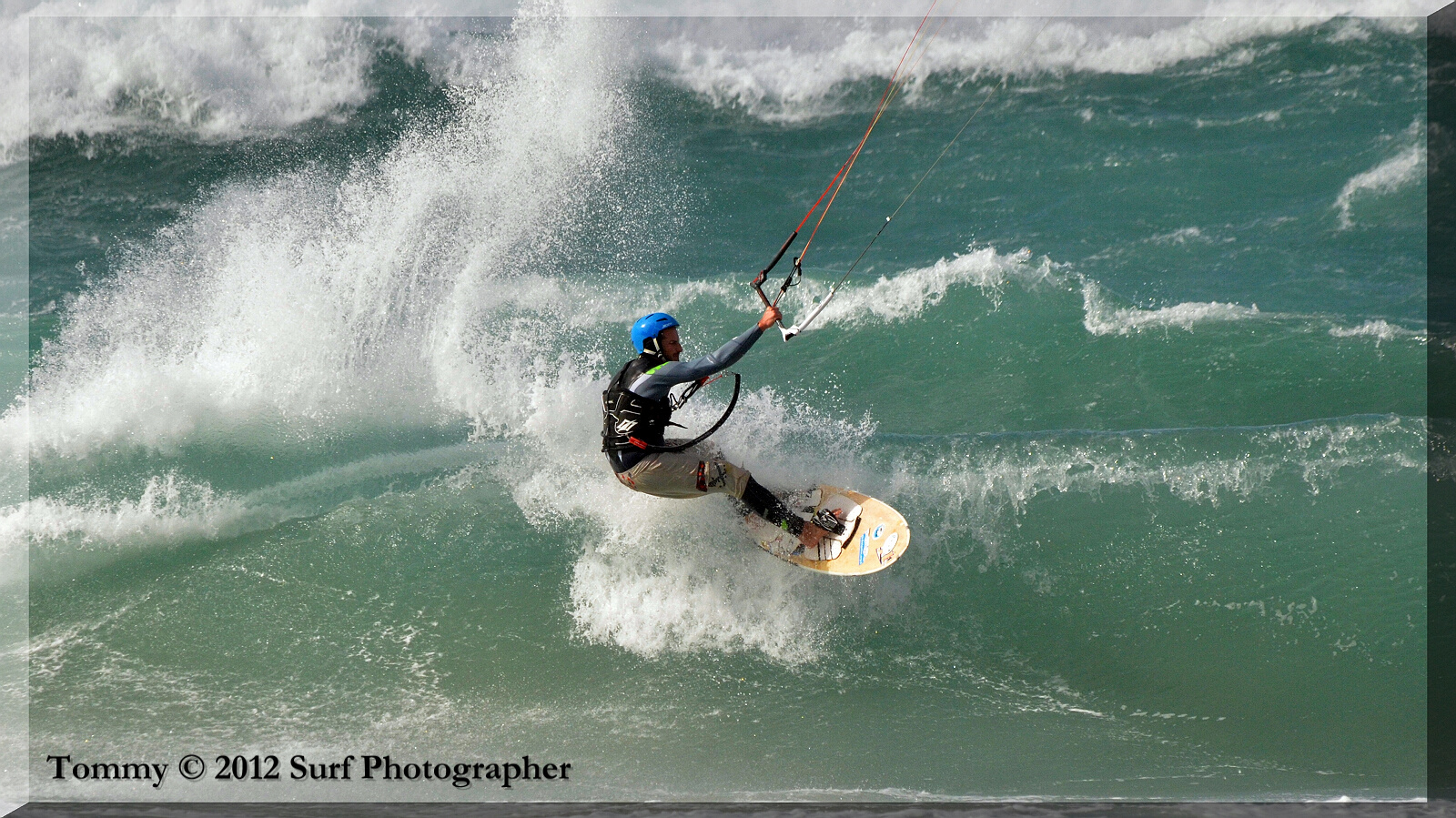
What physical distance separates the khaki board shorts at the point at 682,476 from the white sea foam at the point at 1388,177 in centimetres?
922

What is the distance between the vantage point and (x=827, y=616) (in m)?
5.11

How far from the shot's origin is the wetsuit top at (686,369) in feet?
14.3

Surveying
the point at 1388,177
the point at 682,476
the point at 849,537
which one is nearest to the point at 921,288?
the point at 849,537

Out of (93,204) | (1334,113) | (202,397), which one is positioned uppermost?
(93,204)

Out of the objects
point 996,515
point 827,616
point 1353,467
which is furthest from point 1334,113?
point 827,616

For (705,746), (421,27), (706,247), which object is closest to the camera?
(705,746)

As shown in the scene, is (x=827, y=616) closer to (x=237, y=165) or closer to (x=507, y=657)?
(x=507, y=657)

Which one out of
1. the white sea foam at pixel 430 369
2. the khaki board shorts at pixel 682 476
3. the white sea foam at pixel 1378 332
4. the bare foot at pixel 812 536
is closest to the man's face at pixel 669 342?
the khaki board shorts at pixel 682 476

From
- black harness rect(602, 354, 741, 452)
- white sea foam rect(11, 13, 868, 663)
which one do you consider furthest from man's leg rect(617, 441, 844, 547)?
white sea foam rect(11, 13, 868, 663)

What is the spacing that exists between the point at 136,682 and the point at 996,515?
5202mm

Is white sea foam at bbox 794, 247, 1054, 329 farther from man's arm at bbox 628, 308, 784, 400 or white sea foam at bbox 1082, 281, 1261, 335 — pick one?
man's arm at bbox 628, 308, 784, 400

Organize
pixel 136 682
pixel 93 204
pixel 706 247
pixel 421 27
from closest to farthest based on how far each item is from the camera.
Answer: pixel 136 682 → pixel 706 247 → pixel 93 204 → pixel 421 27

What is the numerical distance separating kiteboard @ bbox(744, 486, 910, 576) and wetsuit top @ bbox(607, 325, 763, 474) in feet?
3.67

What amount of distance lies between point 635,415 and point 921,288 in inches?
185
